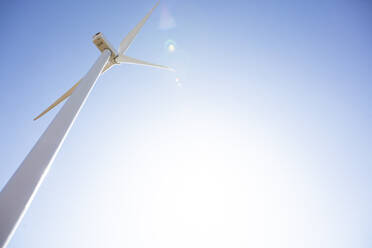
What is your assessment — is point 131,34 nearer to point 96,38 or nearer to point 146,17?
point 146,17

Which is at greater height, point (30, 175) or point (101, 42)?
point (101, 42)

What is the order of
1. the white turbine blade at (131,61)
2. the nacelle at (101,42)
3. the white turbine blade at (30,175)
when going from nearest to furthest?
the white turbine blade at (30,175), the nacelle at (101,42), the white turbine blade at (131,61)

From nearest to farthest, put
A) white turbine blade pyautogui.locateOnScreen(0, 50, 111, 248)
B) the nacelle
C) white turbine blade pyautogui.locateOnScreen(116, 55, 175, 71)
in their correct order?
white turbine blade pyautogui.locateOnScreen(0, 50, 111, 248) < the nacelle < white turbine blade pyautogui.locateOnScreen(116, 55, 175, 71)

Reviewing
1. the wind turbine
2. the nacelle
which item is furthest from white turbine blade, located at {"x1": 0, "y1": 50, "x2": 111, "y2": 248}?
the nacelle

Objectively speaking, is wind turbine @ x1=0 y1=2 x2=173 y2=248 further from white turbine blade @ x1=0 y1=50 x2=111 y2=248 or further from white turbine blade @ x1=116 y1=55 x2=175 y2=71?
white turbine blade @ x1=116 y1=55 x2=175 y2=71

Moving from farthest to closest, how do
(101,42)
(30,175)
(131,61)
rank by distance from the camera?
(131,61), (101,42), (30,175)

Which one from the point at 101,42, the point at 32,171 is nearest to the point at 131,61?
the point at 101,42

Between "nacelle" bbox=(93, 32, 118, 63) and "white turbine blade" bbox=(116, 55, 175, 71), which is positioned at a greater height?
"nacelle" bbox=(93, 32, 118, 63)

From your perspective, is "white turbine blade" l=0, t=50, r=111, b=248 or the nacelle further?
the nacelle

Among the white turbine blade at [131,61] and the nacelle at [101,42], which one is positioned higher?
the nacelle at [101,42]

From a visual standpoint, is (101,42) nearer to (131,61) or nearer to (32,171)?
(131,61)

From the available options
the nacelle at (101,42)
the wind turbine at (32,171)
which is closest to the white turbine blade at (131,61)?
the nacelle at (101,42)

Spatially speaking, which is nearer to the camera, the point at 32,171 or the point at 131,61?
the point at 32,171

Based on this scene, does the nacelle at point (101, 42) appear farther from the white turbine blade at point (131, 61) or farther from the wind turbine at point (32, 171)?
the wind turbine at point (32, 171)
